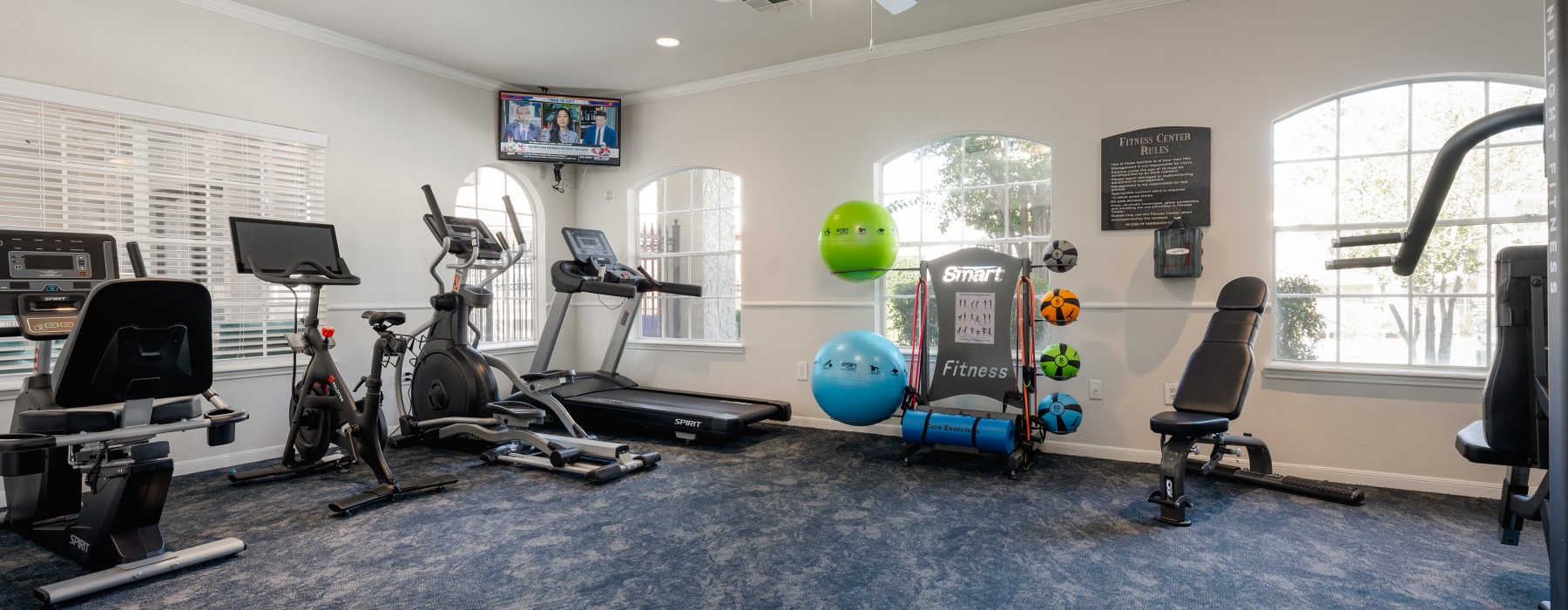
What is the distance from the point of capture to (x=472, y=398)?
165 inches

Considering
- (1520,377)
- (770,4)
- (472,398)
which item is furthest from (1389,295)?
(472,398)

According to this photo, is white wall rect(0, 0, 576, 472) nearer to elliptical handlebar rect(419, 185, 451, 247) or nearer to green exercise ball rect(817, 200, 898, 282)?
elliptical handlebar rect(419, 185, 451, 247)

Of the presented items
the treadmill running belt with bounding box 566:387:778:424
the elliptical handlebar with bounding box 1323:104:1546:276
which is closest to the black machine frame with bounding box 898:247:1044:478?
the treadmill running belt with bounding box 566:387:778:424

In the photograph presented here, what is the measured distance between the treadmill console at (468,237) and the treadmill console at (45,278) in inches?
61.1

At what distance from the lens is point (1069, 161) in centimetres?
443

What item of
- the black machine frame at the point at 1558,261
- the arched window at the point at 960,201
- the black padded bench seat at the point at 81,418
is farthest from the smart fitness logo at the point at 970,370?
the black padded bench seat at the point at 81,418

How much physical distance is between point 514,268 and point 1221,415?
509 centimetres

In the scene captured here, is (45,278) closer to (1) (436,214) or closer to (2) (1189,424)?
(1) (436,214)

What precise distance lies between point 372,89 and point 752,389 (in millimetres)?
3388

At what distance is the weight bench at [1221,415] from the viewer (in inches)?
124

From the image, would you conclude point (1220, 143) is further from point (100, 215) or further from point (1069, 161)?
point (100, 215)

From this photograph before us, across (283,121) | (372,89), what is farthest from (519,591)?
(372,89)

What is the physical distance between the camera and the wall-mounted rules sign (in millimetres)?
4051

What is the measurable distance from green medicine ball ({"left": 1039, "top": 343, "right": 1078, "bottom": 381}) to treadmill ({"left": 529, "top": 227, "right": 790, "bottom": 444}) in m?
1.80
